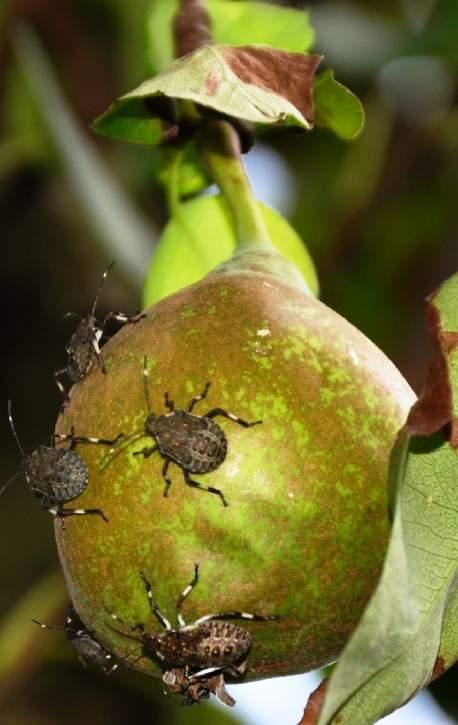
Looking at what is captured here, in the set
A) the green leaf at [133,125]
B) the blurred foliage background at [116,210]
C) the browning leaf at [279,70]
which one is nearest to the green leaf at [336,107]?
the browning leaf at [279,70]

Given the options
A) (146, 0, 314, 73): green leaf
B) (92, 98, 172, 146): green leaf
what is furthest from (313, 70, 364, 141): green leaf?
(146, 0, 314, 73): green leaf

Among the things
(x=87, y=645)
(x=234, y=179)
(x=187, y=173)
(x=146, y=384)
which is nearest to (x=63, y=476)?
(x=146, y=384)

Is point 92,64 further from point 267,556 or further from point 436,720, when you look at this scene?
point 267,556

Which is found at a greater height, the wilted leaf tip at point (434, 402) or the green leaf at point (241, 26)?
the wilted leaf tip at point (434, 402)

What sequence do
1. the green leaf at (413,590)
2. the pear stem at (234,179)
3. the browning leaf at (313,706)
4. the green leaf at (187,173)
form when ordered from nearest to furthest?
1. the green leaf at (413,590)
2. the browning leaf at (313,706)
3. the pear stem at (234,179)
4. the green leaf at (187,173)

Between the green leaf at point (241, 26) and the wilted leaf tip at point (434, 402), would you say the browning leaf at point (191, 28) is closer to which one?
the green leaf at point (241, 26)

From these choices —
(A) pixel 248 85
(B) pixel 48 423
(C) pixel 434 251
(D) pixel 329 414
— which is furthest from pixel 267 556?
(C) pixel 434 251

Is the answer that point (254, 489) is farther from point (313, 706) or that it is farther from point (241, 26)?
point (241, 26)
